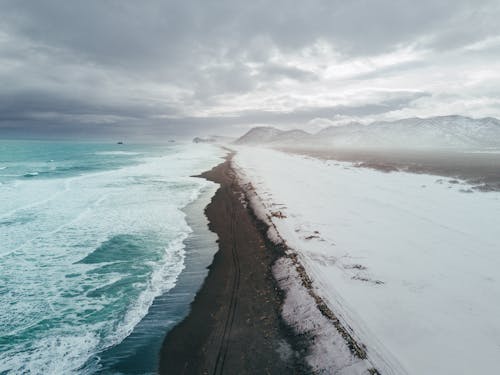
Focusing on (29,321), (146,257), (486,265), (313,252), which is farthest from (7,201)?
(486,265)

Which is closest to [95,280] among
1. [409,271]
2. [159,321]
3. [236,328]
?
[159,321]

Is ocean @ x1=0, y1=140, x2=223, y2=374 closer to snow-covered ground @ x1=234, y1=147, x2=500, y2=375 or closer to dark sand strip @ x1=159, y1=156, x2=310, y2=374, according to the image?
dark sand strip @ x1=159, y1=156, x2=310, y2=374

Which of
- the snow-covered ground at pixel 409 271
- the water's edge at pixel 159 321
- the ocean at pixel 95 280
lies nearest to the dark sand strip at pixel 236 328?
the water's edge at pixel 159 321

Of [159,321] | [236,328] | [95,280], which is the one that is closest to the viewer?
[236,328]

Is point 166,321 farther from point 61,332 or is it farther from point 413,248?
point 413,248

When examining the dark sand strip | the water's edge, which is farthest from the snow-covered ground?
the water's edge

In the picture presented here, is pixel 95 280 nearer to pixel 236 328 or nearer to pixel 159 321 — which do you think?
pixel 159 321
